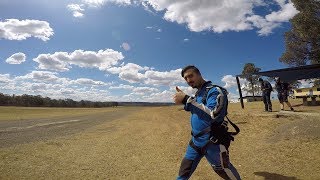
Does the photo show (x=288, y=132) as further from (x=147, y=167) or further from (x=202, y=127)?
(x=202, y=127)

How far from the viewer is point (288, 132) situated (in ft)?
35.8

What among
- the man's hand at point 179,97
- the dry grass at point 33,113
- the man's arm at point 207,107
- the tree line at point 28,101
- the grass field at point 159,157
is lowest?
the grass field at point 159,157

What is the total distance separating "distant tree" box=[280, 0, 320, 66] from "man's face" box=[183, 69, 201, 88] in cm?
2876

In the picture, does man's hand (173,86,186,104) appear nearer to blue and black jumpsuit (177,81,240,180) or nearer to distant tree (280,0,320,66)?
blue and black jumpsuit (177,81,240,180)

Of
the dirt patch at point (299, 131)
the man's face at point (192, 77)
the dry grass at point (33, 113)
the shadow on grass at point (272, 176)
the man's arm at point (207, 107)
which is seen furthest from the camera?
the dry grass at point (33, 113)

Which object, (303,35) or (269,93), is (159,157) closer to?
(269,93)

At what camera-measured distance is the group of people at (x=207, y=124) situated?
4.30m

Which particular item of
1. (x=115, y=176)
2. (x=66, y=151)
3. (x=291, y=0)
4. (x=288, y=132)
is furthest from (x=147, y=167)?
(x=291, y=0)

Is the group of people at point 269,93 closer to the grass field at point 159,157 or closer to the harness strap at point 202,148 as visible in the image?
the grass field at point 159,157

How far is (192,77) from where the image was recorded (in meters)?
4.57

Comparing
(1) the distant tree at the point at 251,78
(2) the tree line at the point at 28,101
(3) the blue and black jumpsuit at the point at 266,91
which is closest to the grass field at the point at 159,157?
(3) the blue and black jumpsuit at the point at 266,91

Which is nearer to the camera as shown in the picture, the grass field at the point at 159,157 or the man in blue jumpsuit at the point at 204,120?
the man in blue jumpsuit at the point at 204,120

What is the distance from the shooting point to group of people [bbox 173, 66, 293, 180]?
4.30 meters

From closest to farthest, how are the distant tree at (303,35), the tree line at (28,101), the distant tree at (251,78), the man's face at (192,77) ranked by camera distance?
the man's face at (192,77) < the distant tree at (303,35) < the distant tree at (251,78) < the tree line at (28,101)
